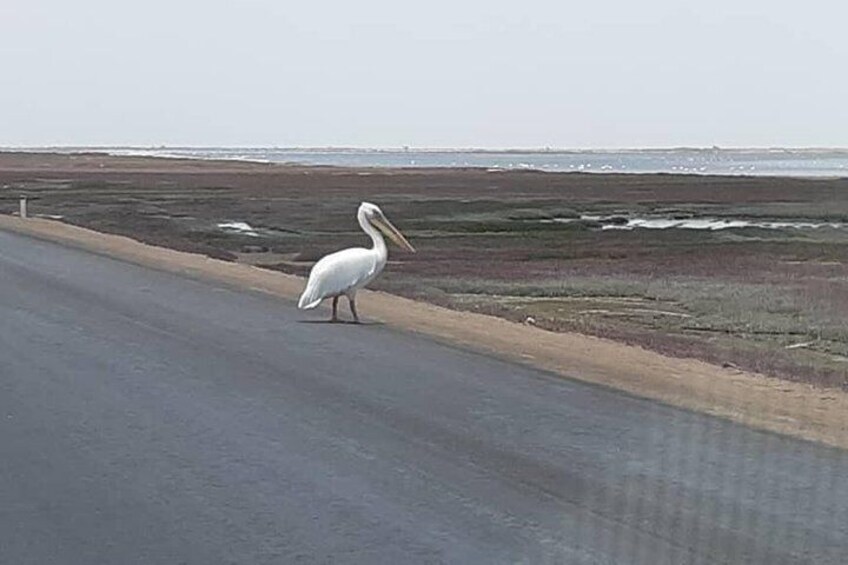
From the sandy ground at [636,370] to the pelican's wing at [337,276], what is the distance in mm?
718

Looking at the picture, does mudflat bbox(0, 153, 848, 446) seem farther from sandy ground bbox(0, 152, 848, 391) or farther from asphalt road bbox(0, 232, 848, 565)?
asphalt road bbox(0, 232, 848, 565)

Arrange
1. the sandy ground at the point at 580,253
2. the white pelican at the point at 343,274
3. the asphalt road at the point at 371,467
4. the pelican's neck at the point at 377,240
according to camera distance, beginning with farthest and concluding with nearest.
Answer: the sandy ground at the point at 580,253 → the pelican's neck at the point at 377,240 → the white pelican at the point at 343,274 → the asphalt road at the point at 371,467

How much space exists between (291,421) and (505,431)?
1.44 metres

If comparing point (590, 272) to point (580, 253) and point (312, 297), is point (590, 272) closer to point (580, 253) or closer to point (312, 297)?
point (580, 253)

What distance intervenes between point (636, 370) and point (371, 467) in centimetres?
540

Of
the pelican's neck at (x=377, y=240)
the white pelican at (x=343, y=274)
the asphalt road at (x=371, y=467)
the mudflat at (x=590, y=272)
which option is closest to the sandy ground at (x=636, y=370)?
the mudflat at (x=590, y=272)

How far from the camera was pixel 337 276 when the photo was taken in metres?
17.0

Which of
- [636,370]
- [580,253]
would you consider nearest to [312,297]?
[636,370]

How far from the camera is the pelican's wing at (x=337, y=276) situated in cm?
1705

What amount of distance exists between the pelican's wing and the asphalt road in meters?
2.42

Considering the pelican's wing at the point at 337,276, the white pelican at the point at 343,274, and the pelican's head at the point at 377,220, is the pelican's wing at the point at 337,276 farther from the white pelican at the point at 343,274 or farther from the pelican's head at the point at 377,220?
the pelican's head at the point at 377,220

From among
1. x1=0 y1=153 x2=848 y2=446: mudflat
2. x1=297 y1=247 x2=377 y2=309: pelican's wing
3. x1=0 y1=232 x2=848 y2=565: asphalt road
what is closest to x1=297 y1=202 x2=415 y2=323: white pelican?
x1=297 y1=247 x2=377 y2=309: pelican's wing

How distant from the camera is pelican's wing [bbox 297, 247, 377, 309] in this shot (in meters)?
17.0

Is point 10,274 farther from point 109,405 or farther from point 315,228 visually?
point 315,228
